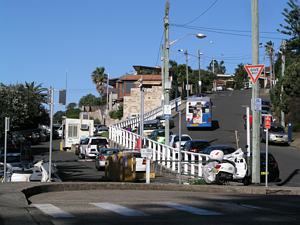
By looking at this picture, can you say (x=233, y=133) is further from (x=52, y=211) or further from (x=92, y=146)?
(x=52, y=211)

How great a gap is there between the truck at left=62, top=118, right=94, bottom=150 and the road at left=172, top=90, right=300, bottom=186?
8.60m

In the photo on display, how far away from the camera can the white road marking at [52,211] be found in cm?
1088

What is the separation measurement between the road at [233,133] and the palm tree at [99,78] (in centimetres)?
3257

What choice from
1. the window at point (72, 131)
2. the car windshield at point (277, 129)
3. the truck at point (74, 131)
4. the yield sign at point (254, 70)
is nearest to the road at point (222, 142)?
the truck at point (74, 131)

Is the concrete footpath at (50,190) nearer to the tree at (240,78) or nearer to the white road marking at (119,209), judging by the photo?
the white road marking at (119,209)

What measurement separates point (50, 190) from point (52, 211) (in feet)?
16.7

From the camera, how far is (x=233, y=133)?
A: 53062 mm

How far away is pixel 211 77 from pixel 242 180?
118 metres

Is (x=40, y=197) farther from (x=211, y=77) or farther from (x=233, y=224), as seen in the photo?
(x=211, y=77)

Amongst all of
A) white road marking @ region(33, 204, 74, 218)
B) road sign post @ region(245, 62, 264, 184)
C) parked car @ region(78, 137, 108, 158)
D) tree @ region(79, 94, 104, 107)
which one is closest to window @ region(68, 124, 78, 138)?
parked car @ region(78, 137, 108, 158)

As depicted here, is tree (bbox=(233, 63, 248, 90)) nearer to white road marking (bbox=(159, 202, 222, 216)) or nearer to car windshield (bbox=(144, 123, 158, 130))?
car windshield (bbox=(144, 123, 158, 130))

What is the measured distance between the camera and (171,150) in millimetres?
30453

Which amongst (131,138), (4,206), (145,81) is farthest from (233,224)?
(145,81)

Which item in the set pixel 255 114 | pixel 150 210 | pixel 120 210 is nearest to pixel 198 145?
pixel 255 114
